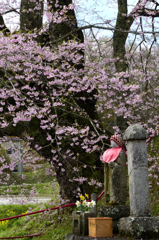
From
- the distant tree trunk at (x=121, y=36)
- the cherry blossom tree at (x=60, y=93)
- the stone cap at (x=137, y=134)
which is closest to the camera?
the stone cap at (x=137, y=134)

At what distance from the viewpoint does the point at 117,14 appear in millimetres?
11461

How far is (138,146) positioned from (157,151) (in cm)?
516

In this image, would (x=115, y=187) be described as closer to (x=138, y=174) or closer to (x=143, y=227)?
(x=138, y=174)

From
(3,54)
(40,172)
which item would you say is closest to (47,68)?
(3,54)

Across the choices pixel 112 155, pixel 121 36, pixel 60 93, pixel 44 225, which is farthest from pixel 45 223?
pixel 121 36

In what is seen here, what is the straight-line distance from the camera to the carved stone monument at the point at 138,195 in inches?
162

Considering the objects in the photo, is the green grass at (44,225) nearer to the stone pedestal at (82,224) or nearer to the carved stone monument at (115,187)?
the stone pedestal at (82,224)

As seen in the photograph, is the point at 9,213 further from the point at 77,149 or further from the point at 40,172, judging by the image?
the point at 40,172

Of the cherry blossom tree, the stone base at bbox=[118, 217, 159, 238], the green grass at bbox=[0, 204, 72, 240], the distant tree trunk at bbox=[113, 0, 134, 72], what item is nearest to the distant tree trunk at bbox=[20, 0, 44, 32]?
the cherry blossom tree

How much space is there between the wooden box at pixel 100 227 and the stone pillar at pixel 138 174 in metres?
0.41

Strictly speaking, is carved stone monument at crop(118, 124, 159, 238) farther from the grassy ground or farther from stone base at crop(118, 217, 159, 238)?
the grassy ground

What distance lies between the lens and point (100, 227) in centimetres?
437

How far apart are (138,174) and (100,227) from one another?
0.99 meters

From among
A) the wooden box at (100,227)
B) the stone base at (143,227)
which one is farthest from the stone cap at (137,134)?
the wooden box at (100,227)
